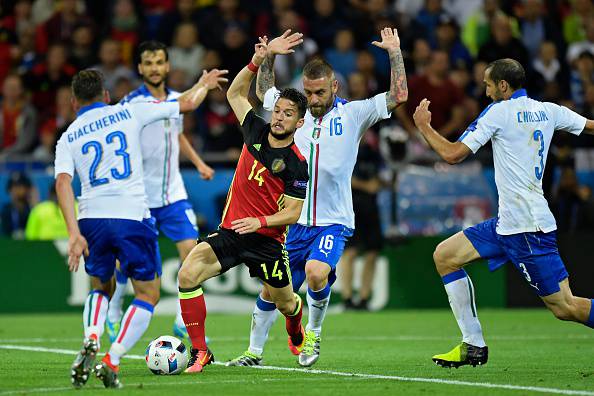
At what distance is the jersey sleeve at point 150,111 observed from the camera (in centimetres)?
891

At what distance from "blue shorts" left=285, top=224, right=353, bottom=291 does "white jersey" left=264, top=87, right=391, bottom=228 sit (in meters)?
0.06

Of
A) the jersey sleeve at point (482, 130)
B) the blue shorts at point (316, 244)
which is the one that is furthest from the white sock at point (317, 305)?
the jersey sleeve at point (482, 130)

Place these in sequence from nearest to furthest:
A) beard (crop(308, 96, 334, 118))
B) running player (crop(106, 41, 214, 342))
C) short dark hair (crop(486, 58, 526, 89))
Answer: short dark hair (crop(486, 58, 526, 89)), beard (crop(308, 96, 334, 118)), running player (crop(106, 41, 214, 342))

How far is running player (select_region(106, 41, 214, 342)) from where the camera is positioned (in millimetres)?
11922

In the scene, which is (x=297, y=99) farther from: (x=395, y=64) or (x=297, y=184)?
(x=395, y=64)

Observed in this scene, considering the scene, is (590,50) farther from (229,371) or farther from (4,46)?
(229,371)

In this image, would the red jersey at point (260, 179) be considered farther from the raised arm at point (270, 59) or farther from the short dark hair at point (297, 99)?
the raised arm at point (270, 59)

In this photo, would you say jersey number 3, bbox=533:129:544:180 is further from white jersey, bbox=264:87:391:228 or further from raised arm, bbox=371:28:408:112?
white jersey, bbox=264:87:391:228

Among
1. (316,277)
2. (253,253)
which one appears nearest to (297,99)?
(253,253)

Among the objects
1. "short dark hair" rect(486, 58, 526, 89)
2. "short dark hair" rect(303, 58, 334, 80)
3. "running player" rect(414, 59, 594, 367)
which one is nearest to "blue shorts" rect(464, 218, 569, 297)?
"running player" rect(414, 59, 594, 367)

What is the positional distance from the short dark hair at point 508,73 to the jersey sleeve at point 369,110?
3.52ft

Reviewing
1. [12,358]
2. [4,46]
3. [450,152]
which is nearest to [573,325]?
[450,152]

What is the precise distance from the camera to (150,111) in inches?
352

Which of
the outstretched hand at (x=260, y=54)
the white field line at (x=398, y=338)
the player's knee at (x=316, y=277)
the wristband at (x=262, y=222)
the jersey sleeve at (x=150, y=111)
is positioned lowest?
the white field line at (x=398, y=338)
